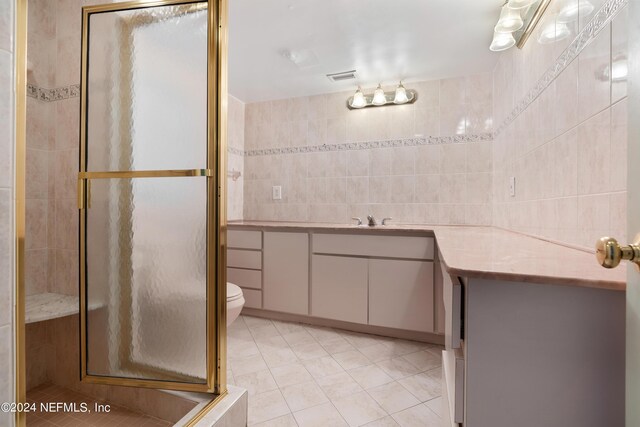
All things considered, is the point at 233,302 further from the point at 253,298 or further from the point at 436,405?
the point at 436,405

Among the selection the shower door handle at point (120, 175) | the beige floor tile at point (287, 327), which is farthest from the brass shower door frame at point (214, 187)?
the beige floor tile at point (287, 327)

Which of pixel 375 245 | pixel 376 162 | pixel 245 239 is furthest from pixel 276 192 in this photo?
pixel 375 245

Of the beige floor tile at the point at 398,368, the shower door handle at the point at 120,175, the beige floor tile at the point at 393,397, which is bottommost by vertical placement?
the beige floor tile at the point at 393,397

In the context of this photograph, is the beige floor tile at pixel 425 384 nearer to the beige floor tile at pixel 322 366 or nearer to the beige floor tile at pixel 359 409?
the beige floor tile at pixel 359 409

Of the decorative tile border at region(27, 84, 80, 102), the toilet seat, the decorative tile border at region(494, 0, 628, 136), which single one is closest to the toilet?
the toilet seat

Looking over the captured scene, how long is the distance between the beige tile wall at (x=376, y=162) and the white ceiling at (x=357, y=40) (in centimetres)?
25

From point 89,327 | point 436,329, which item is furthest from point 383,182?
point 89,327

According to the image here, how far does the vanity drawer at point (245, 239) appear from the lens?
260cm

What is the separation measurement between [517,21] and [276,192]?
92.0 inches

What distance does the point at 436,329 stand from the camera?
209 cm

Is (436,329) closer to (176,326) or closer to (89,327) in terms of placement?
(176,326)

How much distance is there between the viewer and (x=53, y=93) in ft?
5.10

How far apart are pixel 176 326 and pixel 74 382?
0.86 metres

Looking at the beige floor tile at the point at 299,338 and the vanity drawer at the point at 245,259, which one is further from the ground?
the vanity drawer at the point at 245,259
